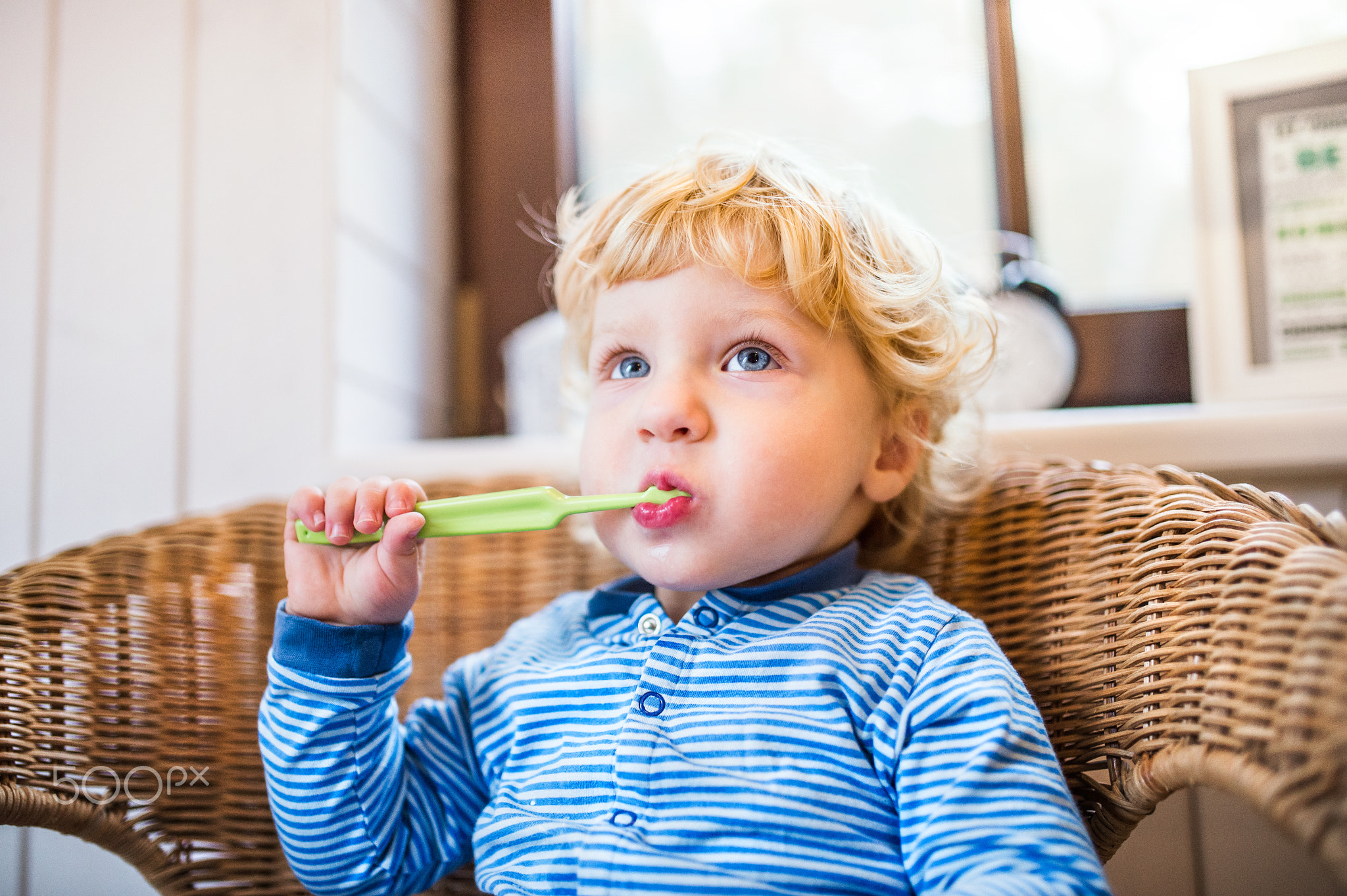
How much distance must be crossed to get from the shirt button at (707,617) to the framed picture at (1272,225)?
65 centimetres

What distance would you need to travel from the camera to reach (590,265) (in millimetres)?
741

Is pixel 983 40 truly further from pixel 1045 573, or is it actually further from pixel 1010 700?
pixel 1010 700

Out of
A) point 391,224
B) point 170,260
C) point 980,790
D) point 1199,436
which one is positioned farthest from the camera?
point 391,224

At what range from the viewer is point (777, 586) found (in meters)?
0.67

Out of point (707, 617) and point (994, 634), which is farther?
point (994, 634)

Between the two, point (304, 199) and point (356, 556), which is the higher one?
point (304, 199)

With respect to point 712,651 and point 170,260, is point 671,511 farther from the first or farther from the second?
point 170,260

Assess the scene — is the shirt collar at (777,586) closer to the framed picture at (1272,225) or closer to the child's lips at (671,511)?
the child's lips at (671,511)

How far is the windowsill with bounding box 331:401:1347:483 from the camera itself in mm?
Result: 887

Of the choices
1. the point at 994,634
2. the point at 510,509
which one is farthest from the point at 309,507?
the point at 994,634

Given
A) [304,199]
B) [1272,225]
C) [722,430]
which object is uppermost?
[304,199]

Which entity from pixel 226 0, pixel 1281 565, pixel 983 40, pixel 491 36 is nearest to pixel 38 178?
pixel 226 0

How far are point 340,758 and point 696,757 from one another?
0.88ft

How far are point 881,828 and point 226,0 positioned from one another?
127cm
